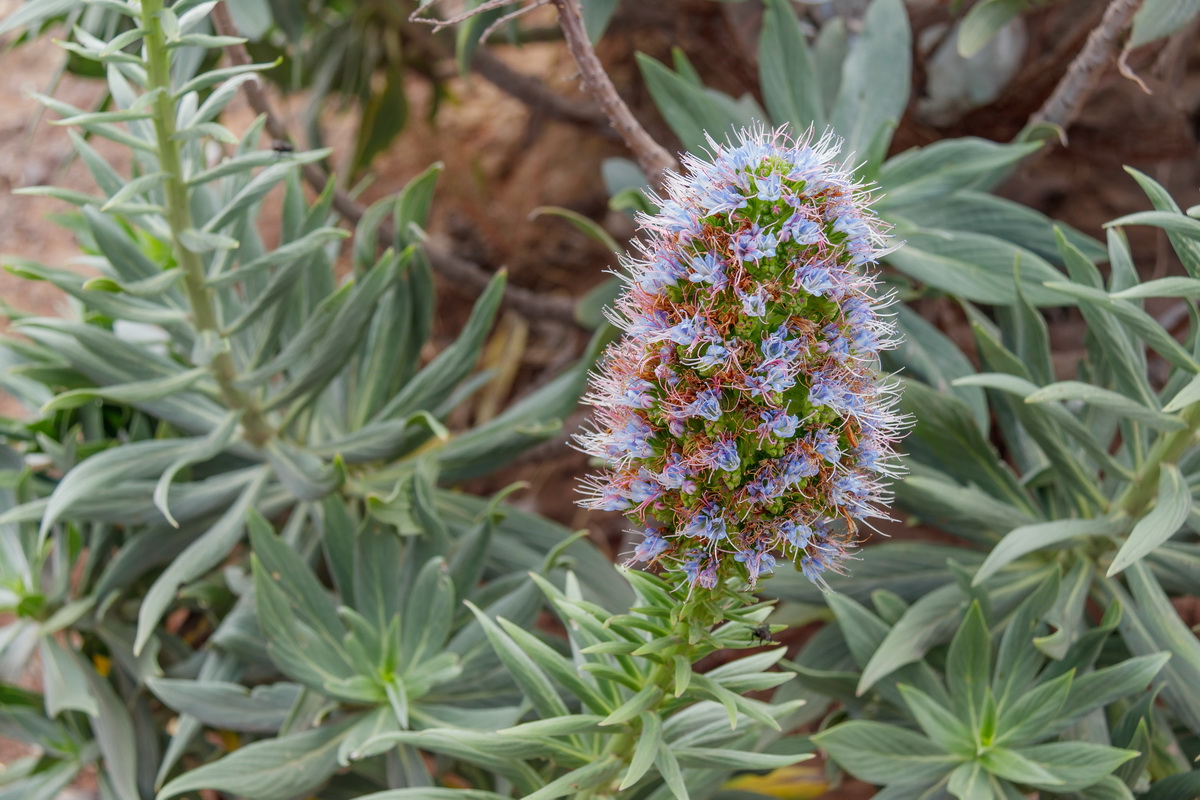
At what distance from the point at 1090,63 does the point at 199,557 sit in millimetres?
1916

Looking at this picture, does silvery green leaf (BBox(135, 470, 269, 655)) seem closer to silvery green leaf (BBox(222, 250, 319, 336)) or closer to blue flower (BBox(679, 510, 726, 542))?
silvery green leaf (BBox(222, 250, 319, 336))

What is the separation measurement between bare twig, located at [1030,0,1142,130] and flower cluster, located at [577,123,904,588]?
1075mm

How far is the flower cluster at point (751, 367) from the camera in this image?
3.10 ft

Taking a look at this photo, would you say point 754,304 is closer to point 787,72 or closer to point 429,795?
point 429,795

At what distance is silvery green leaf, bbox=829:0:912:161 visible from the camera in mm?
2035

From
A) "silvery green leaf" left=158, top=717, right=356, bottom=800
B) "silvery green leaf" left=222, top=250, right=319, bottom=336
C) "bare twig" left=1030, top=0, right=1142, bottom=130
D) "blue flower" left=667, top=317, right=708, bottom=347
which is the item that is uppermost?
"bare twig" left=1030, top=0, right=1142, bottom=130

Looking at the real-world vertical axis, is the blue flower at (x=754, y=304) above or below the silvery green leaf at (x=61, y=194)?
below

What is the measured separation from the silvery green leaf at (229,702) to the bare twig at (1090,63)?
5.99ft

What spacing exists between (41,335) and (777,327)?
1.37 m

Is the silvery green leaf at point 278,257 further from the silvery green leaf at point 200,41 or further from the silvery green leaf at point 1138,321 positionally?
the silvery green leaf at point 1138,321

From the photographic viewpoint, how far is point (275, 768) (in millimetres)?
1545

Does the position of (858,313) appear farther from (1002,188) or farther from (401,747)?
(1002,188)

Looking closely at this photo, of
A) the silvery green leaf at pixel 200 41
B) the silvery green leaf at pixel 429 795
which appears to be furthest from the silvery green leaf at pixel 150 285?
the silvery green leaf at pixel 429 795

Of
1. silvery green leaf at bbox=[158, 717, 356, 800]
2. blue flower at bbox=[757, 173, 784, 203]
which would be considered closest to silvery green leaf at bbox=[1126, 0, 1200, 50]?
blue flower at bbox=[757, 173, 784, 203]
